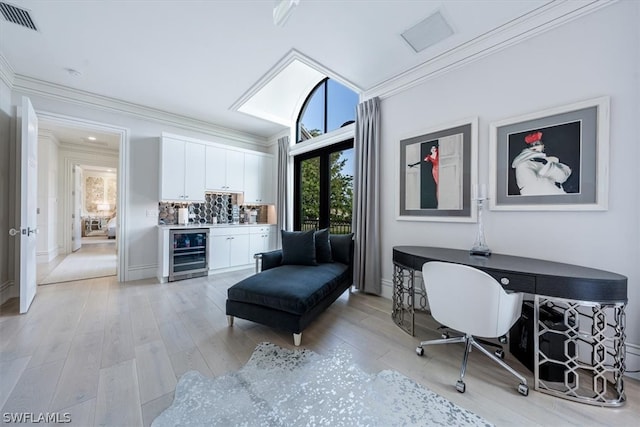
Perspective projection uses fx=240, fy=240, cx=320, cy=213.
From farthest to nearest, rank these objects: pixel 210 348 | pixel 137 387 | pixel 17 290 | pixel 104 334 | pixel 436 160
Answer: pixel 17 290 → pixel 436 160 → pixel 104 334 → pixel 210 348 → pixel 137 387

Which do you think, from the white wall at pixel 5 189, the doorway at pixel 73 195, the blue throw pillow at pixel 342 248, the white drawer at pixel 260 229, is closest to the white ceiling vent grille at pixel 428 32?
the blue throw pillow at pixel 342 248

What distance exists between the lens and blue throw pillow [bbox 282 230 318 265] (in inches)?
121

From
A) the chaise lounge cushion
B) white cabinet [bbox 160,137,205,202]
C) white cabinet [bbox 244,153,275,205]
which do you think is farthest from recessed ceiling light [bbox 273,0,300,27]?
white cabinet [bbox 244,153,275,205]

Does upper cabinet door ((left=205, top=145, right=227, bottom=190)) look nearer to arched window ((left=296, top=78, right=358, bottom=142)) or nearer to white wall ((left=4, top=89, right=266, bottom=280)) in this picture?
white wall ((left=4, top=89, right=266, bottom=280))

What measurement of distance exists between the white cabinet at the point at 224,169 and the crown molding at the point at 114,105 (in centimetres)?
58

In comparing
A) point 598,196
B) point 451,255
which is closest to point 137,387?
point 451,255

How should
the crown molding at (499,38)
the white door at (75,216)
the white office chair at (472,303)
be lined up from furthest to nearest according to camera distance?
the white door at (75,216) < the crown molding at (499,38) < the white office chair at (472,303)

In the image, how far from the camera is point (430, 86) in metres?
2.86

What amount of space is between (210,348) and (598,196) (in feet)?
10.9

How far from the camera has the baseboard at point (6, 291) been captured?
2881 millimetres

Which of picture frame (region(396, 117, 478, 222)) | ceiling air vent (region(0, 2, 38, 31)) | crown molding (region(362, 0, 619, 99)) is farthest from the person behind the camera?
picture frame (region(396, 117, 478, 222))

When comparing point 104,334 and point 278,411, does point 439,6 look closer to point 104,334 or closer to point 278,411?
point 278,411

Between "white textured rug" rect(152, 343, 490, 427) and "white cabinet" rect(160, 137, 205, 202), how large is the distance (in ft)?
10.6

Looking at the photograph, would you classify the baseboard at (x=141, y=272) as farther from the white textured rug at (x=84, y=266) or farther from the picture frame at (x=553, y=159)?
the picture frame at (x=553, y=159)
